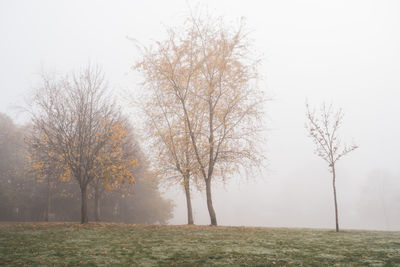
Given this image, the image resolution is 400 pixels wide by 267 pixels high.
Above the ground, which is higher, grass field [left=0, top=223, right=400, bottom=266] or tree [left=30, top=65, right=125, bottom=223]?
tree [left=30, top=65, right=125, bottom=223]

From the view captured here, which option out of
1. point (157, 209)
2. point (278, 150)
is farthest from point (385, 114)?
point (157, 209)

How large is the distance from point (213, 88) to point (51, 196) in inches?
1127

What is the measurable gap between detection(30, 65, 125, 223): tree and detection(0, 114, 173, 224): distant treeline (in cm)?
1064

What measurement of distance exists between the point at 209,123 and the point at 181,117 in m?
2.10

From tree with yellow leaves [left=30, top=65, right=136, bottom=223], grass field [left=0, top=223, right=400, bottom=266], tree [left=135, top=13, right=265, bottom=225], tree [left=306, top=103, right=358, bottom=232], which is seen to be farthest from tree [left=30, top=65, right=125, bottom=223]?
tree [left=306, top=103, right=358, bottom=232]

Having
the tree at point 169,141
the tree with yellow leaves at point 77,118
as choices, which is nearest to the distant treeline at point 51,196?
the tree at point 169,141

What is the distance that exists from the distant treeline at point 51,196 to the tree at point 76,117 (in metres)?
10.6

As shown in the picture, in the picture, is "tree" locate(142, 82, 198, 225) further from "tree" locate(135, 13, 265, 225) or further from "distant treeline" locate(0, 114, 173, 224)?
"distant treeline" locate(0, 114, 173, 224)

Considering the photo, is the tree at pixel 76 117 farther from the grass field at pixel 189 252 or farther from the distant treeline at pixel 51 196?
the distant treeline at pixel 51 196

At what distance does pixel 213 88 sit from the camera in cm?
1709

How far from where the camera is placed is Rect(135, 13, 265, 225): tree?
17.1m

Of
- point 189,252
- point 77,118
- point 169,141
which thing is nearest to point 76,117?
point 77,118

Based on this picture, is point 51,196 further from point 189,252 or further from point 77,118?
point 189,252

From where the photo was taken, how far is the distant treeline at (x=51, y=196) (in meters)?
32.1
